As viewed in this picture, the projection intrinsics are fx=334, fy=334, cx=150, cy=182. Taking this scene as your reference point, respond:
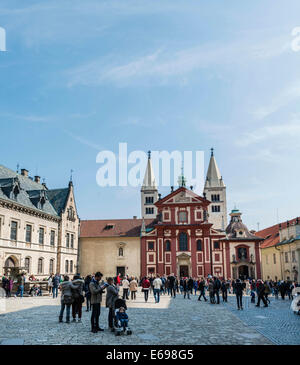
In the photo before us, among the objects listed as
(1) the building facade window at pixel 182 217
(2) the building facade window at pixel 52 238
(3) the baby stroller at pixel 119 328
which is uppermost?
(1) the building facade window at pixel 182 217

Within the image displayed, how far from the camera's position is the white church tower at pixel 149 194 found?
7625cm

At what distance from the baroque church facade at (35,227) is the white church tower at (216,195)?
34.2 metres

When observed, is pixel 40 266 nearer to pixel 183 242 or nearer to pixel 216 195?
pixel 183 242

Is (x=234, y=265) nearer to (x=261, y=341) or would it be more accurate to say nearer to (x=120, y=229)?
(x=120, y=229)

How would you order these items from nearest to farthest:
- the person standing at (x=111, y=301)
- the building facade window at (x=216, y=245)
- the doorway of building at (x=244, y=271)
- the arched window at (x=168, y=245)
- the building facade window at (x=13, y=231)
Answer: the person standing at (x=111, y=301)
the building facade window at (x=13, y=231)
the building facade window at (x=216, y=245)
the arched window at (x=168, y=245)
the doorway of building at (x=244, y=271)

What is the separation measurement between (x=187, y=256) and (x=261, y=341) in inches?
1643

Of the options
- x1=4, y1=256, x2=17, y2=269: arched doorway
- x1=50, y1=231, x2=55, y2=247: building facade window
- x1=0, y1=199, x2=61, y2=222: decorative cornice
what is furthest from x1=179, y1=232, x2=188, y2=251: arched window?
x1=4, y1=256, x2=17, y2=269: arched doorway

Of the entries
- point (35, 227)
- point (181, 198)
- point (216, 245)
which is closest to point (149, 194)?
point (181, 198)

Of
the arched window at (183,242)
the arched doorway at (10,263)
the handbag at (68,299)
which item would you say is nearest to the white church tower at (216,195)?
the arched window at (183,242)

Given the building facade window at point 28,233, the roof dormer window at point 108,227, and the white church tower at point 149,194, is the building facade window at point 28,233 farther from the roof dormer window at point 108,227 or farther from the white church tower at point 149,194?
the white church tower at point 149,194

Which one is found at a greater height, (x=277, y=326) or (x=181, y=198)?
(x=181, y=198)

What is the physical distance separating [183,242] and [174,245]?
4.92 ft

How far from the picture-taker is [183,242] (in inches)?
2044

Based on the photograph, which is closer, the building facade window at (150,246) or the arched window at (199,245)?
the arched window at (199,245)
